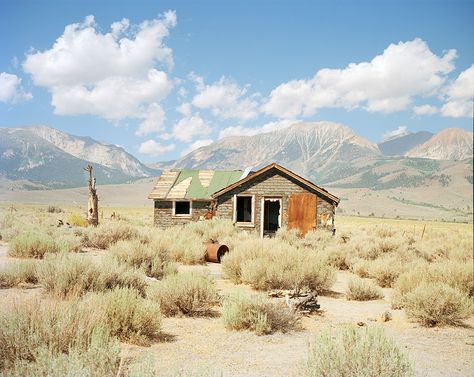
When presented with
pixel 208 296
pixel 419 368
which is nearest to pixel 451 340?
pixel 419 368

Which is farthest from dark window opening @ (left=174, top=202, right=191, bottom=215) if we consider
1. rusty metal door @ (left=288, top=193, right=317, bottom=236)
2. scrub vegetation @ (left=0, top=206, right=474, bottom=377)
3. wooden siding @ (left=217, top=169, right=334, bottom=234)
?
scrub vegetation @ (left=0, top=206, right=474, bottom=377)

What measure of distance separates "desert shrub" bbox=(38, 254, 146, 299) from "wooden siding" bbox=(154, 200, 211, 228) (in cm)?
1481

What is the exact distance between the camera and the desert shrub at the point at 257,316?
6281 millimetres

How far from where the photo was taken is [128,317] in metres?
5.54

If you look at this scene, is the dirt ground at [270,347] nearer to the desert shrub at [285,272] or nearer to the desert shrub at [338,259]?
the desert shrub at [285,272]

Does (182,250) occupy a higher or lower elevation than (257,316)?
higher

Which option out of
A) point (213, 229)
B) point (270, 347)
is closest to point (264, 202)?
point (213, 229)

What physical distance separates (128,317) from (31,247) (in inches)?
266

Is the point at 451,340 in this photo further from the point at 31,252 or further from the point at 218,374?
the point at 31,252

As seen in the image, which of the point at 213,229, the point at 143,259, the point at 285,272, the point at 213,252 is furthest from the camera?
the point at 213,229

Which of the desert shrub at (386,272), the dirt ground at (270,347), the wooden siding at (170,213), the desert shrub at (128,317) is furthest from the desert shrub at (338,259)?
the wooden siding at (170,213)

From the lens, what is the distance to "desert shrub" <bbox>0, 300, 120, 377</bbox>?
3453mm

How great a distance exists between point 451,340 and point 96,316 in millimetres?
5226

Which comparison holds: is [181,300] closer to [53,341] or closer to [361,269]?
[53,341]
